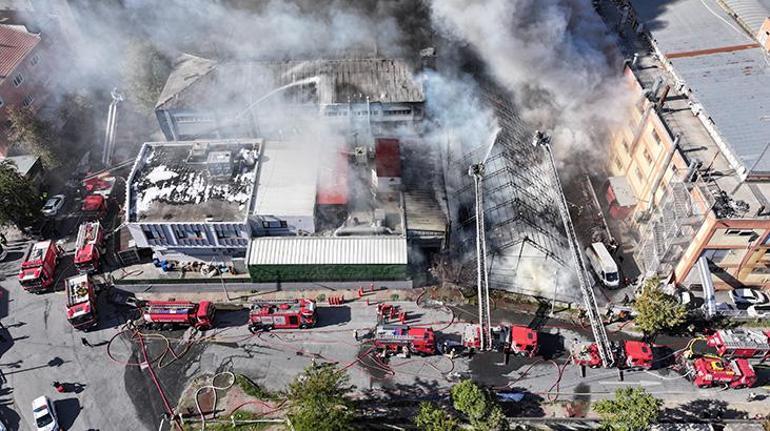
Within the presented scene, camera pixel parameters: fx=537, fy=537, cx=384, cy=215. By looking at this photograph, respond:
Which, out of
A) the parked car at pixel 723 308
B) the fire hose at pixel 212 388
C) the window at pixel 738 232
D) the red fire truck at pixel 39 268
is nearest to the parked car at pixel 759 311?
the parked car at pixel 723 308

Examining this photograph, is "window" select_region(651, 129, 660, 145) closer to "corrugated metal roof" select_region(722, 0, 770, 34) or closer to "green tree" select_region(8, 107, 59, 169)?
"corrugated metal roof" select_region(722, 0, 770, 34)

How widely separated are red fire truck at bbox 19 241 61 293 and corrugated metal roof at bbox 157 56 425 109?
14111 millimetres

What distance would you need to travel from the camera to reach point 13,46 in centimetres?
4934

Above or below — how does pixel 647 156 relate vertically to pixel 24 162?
below

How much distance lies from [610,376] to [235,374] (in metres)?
23.3

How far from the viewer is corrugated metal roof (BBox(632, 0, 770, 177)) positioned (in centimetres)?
3531

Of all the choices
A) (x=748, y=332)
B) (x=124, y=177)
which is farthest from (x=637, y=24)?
(x=124, y=177)

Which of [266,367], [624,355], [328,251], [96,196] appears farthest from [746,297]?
[96,196]

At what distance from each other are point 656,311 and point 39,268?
1634 inches

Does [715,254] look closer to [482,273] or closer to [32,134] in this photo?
[482,273]

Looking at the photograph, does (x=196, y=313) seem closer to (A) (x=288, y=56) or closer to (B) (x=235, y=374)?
(B) (x=235, y=374)

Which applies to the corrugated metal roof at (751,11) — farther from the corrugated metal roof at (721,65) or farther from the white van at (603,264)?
the white van at (603,264)

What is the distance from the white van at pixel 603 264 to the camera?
3753 centimetres

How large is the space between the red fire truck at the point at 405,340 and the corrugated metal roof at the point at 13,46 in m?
40.4
